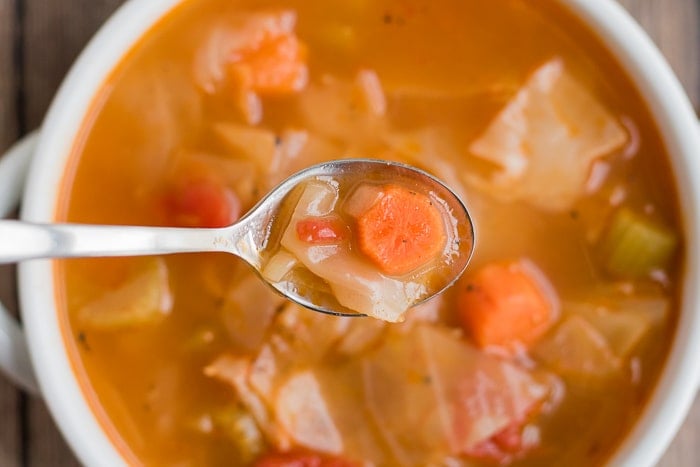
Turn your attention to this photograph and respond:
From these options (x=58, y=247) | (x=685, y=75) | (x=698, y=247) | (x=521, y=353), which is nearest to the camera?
(x=58, y=247)

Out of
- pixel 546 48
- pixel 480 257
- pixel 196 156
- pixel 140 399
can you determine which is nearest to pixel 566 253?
pixel 480 257

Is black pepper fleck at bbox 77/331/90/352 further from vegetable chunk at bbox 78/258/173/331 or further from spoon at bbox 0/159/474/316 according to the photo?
spoon at bbox 0/159/474/316

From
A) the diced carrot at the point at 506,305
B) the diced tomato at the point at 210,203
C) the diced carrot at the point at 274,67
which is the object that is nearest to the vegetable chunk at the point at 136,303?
the diced tomato at the point at 210,203

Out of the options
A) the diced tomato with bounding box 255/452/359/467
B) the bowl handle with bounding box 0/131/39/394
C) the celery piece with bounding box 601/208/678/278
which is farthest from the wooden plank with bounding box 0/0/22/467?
the celery piece with bounding box 601/208/678/278

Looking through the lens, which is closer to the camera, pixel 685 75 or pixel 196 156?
pixel 196 156

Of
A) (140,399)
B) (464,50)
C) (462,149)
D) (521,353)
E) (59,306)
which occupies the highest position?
(464,50)

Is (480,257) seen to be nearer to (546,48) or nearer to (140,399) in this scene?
(546,48)
